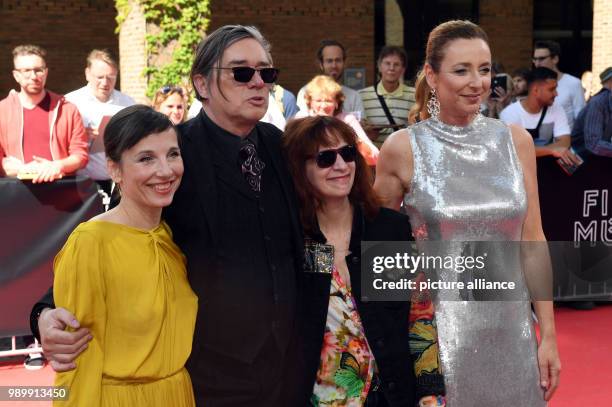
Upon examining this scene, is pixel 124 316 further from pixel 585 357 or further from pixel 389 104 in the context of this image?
pixel 389 104

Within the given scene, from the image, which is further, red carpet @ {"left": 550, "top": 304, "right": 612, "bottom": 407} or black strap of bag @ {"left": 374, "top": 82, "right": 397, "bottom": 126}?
black strap of bag @ {"left": 374, "top": 82, "right": 397, "bottom": 126}

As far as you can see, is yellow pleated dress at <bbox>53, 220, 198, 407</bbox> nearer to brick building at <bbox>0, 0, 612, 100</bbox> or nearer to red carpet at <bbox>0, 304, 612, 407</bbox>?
red carpet at <bbox>0, 304, 612, 407</bbox>

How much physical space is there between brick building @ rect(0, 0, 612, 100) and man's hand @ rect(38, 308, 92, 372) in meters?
15.1

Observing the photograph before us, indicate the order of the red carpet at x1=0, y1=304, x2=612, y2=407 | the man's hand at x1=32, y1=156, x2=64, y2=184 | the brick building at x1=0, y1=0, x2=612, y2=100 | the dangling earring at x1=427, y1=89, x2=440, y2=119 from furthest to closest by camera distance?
the brick building at x1=0, y1=0, x2=612, y2=100, the man's hand at x1=32, y1=156, x2=64, y2=184, the red carpet at x1=0, y1=304, x2=612, y2=407, the dangling earring at x1=427, y1=89, x2=440, y2=119

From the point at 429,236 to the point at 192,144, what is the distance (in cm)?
91

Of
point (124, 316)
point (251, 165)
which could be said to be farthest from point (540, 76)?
point (124, 316)

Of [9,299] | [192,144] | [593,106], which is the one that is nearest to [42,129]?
[9,299]

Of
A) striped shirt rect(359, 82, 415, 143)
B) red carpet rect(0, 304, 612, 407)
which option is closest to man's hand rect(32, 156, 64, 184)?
red carpet rect(0, 304, 612, 407)

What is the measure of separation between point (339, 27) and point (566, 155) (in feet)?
35.8

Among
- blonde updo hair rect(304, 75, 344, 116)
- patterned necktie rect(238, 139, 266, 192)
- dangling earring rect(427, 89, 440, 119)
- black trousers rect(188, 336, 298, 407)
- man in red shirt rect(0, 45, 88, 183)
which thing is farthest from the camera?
blonde updo hair rect(304, 75, 344, 116)

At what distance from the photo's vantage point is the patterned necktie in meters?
2.78

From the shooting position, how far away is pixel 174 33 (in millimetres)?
12609

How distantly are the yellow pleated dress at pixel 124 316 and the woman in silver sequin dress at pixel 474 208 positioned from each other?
94cm

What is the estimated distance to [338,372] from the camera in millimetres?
2795
